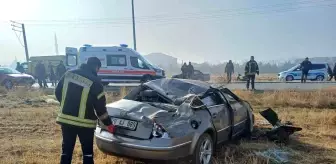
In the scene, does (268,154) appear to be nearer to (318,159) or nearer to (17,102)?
(318,159)

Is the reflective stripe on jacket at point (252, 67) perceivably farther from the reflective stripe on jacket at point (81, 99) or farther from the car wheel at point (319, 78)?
the car wheel at point (319, 78)

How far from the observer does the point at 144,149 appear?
3.90 metres

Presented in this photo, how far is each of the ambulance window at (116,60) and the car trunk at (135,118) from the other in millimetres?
12754

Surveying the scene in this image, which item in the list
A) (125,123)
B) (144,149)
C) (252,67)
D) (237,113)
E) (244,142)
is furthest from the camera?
(252,67)

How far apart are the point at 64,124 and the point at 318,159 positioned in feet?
12.7

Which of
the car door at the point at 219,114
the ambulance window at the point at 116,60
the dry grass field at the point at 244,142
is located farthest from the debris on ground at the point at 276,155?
the ambulance window at the point at 116,60

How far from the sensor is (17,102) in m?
12.1

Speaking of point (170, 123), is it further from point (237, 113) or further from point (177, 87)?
point (237, 113)

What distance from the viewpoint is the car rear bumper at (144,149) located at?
387cm

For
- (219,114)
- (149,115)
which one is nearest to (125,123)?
(149,115)

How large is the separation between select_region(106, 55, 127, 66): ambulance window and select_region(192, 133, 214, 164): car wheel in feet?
42.6

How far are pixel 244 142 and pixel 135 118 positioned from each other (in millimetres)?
2598

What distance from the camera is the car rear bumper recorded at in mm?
3867

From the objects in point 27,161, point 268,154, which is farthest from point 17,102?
point 268,154
